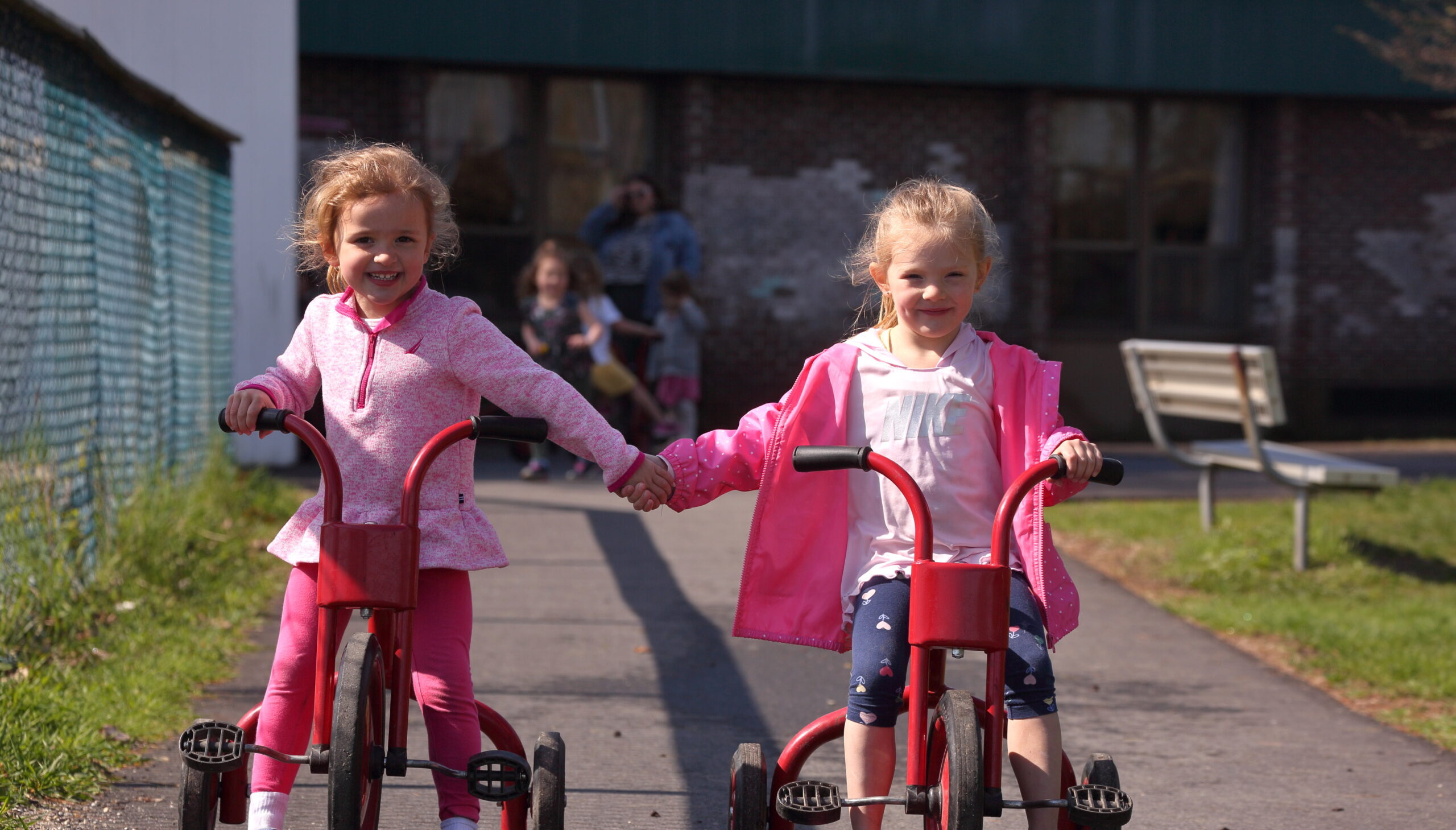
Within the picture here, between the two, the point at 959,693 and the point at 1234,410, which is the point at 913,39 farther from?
the point at 959,693

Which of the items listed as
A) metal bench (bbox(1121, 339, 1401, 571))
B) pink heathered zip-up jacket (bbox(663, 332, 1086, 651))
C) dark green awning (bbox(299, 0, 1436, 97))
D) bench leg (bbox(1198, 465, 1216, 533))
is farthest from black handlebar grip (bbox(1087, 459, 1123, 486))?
dark green awning (bbox(299, 0, 1436, 97))

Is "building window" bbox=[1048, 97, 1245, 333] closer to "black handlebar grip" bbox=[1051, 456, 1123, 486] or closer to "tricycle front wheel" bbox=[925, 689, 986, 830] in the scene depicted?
"black handlebar grip" bbox=[1051, 456, 1123, 486]

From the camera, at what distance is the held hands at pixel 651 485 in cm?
319

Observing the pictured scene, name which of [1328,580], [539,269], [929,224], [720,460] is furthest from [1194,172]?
[720,460]

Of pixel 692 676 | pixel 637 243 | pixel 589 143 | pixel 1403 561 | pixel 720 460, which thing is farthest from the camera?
pixel 589 143

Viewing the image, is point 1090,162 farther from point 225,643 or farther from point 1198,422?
point 225,643

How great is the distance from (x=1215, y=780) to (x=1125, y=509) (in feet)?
16.4

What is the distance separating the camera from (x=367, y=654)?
9.37 ft

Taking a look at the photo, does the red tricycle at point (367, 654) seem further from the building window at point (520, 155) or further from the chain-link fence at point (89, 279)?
the building window at point (520, 155)

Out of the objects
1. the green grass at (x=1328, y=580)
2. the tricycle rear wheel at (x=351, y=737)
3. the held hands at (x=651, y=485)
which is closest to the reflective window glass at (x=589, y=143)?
the green grass at (x=1328, y=580)

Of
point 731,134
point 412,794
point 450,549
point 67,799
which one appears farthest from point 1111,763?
point 731,134

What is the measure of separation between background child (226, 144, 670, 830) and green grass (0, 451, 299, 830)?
Answer: 913mm

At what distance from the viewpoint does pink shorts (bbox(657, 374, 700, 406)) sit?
12.1 meters

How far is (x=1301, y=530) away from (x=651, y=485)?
16.4ft
